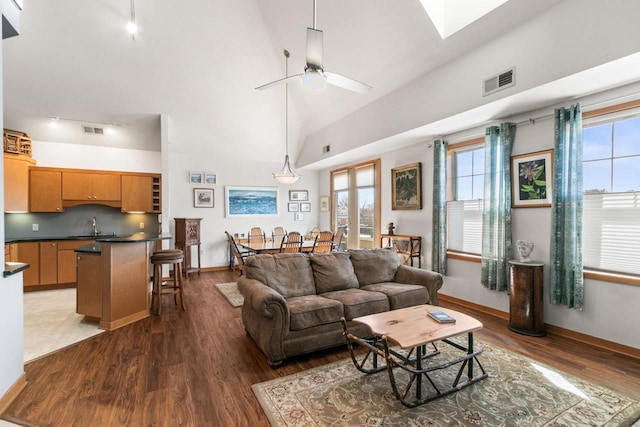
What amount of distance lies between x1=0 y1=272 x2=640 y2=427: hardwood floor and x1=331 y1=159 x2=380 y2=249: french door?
322cm

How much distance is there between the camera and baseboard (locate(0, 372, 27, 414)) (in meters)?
2.07

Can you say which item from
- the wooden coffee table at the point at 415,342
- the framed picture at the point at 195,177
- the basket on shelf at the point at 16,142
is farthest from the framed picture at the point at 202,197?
the wooden coffee table at the point at 415,342

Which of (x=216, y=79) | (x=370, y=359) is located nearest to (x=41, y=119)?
(x=216, y=79)

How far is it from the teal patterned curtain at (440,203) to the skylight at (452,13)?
166 centimetres

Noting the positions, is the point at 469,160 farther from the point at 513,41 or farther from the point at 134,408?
the point at 134,408

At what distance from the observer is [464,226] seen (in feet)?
15.2

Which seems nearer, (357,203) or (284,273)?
(284,273)

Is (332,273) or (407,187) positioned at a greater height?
(407,187)

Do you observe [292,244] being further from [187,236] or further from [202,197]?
[202,197]

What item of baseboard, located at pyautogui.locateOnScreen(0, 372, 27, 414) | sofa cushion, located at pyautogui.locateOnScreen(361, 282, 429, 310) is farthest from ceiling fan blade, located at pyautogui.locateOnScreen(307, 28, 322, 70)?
baseboard, located at pyautogui.locateOnScreen(0, 372, 27, 414)

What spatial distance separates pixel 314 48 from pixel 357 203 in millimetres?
4570

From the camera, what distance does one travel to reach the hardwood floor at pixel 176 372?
2.05 meters

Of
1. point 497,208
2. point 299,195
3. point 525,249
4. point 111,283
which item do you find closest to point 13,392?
point 111,283

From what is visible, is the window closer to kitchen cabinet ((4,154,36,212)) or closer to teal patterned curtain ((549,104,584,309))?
teal patterned curtain ((549,104,584,309))
